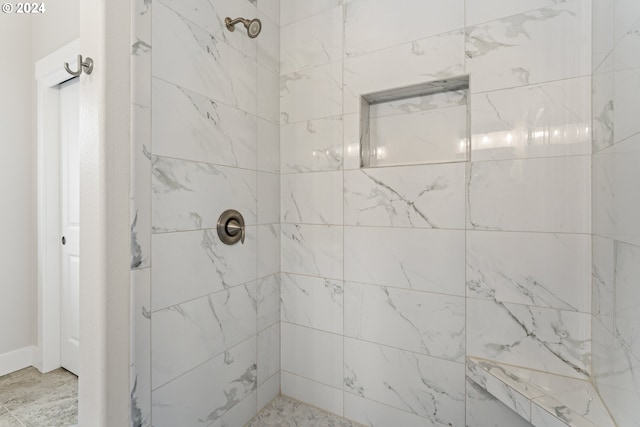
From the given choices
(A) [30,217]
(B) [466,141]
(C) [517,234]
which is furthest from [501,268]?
(A) [30,217]

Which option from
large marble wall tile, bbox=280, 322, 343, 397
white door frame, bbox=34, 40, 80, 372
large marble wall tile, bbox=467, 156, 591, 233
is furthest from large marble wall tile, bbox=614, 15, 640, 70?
white door frame, bbox=34, 40, 80, 372

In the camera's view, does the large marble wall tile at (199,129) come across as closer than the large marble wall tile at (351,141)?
Yes

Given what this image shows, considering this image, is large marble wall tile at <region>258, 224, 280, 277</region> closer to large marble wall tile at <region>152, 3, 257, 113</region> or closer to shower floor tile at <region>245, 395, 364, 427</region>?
large marble wall tile at <region>152, 3, 257, 113</region>

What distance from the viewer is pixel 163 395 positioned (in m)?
1.12

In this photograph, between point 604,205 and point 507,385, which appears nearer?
point 604,205

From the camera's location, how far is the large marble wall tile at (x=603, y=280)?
929 mm

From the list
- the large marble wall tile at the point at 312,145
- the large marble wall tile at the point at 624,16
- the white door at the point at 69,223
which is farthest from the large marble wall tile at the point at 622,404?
the white door at the point at 69,223

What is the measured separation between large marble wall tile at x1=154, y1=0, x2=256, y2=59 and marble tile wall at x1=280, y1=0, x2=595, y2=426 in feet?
0.88

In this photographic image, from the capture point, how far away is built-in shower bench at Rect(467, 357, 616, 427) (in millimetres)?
943

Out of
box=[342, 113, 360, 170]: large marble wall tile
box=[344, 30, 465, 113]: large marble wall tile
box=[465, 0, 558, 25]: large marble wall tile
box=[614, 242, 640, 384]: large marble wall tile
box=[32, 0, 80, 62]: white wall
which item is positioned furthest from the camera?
box=[32, 0, 80, 62]: white wall

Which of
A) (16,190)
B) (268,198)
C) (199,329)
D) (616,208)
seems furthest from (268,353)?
(16,190)

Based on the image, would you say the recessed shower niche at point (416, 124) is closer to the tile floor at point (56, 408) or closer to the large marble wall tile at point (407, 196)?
the large marble wall tile at point (407, 196)

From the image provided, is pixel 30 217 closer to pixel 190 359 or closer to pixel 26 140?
pixel 26 140

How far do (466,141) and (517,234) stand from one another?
1.52 feet
